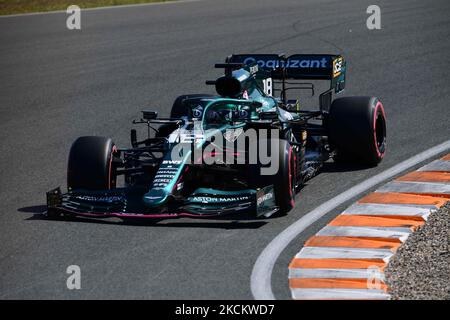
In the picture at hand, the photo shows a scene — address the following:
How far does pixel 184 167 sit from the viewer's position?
10.5 metres

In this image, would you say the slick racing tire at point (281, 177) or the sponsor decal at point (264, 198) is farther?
the slick racing tire at point (281, 177)

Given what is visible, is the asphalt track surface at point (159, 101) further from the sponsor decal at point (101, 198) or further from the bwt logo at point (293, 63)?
the bwt logo at point (293, 63)

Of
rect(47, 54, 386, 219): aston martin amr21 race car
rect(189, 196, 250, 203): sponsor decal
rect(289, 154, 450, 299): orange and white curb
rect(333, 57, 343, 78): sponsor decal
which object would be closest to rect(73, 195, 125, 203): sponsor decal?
rect(47, 54, 386, 219): aston martin amr21 race car

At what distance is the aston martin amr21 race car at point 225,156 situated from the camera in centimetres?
1031

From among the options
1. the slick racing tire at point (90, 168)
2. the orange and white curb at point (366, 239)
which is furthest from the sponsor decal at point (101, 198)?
the orange and white curb at point (366, 239)

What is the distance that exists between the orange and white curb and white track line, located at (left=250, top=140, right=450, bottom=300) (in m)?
0.20

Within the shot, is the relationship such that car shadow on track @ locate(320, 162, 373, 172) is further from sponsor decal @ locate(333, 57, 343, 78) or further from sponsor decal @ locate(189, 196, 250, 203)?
sponsor decal @ locate(189, 196, 250, 203)

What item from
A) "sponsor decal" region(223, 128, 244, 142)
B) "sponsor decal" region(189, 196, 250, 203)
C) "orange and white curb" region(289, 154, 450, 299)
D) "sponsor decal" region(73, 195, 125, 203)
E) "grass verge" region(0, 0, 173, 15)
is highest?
"grass verge" region(0, 0, 173, 15)

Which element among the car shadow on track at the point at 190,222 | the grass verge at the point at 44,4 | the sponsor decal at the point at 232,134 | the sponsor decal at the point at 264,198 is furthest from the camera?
the grass verge at the point at 44,4

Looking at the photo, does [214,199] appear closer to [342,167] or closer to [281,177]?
[281,177]

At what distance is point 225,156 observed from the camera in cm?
1089

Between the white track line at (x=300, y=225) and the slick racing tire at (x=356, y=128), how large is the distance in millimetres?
367

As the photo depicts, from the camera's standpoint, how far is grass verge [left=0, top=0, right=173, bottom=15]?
91.2ft

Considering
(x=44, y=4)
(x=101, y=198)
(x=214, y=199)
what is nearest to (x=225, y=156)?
(x=214, y=199)
